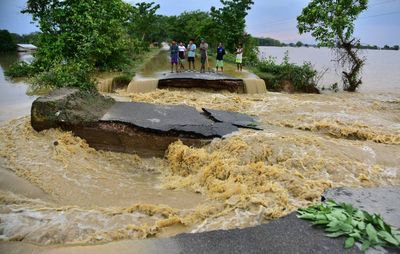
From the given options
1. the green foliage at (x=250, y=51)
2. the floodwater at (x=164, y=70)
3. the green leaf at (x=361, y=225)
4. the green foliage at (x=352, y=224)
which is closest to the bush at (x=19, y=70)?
the floodwater at (x=164, y=70)

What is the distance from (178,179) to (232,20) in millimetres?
19299

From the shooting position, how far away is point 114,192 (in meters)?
6.33

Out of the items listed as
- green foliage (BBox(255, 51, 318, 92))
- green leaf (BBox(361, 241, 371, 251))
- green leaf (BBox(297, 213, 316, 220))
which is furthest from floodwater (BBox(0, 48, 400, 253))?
green foliage (BBox(255, 51, 318, 92))

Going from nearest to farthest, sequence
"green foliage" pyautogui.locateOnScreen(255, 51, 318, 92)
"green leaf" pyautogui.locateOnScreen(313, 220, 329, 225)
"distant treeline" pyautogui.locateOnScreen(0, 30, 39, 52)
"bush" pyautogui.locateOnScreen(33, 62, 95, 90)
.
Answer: "distant treeline" pyautogui.locateOnScreen(0, 30, 39, 52) < "green leaf" pyautogui.locateOnScreen(313, 220, 329, 225) < "bush" pyautogui.locateOnScreen(33, 62, 95, 90) < "green foliage" pyautogui.locateOnScreen(255, 51, 318, 92)

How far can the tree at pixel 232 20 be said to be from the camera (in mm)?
24219

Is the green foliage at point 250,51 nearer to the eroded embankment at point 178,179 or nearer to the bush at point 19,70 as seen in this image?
the bush at point 19,70

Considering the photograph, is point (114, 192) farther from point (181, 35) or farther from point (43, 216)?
point (181, 35)

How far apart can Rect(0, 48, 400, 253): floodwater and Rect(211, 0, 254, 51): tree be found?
15.8 meters

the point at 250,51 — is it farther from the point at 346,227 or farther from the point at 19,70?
the point at 346,227

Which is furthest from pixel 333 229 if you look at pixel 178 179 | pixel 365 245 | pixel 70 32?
pixel 70 32

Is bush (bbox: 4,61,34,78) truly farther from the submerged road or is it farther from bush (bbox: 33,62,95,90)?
the submerged road

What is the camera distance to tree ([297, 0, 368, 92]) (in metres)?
17.3

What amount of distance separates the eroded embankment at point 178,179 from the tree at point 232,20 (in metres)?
16.1

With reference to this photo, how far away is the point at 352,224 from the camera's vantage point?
4043mm
